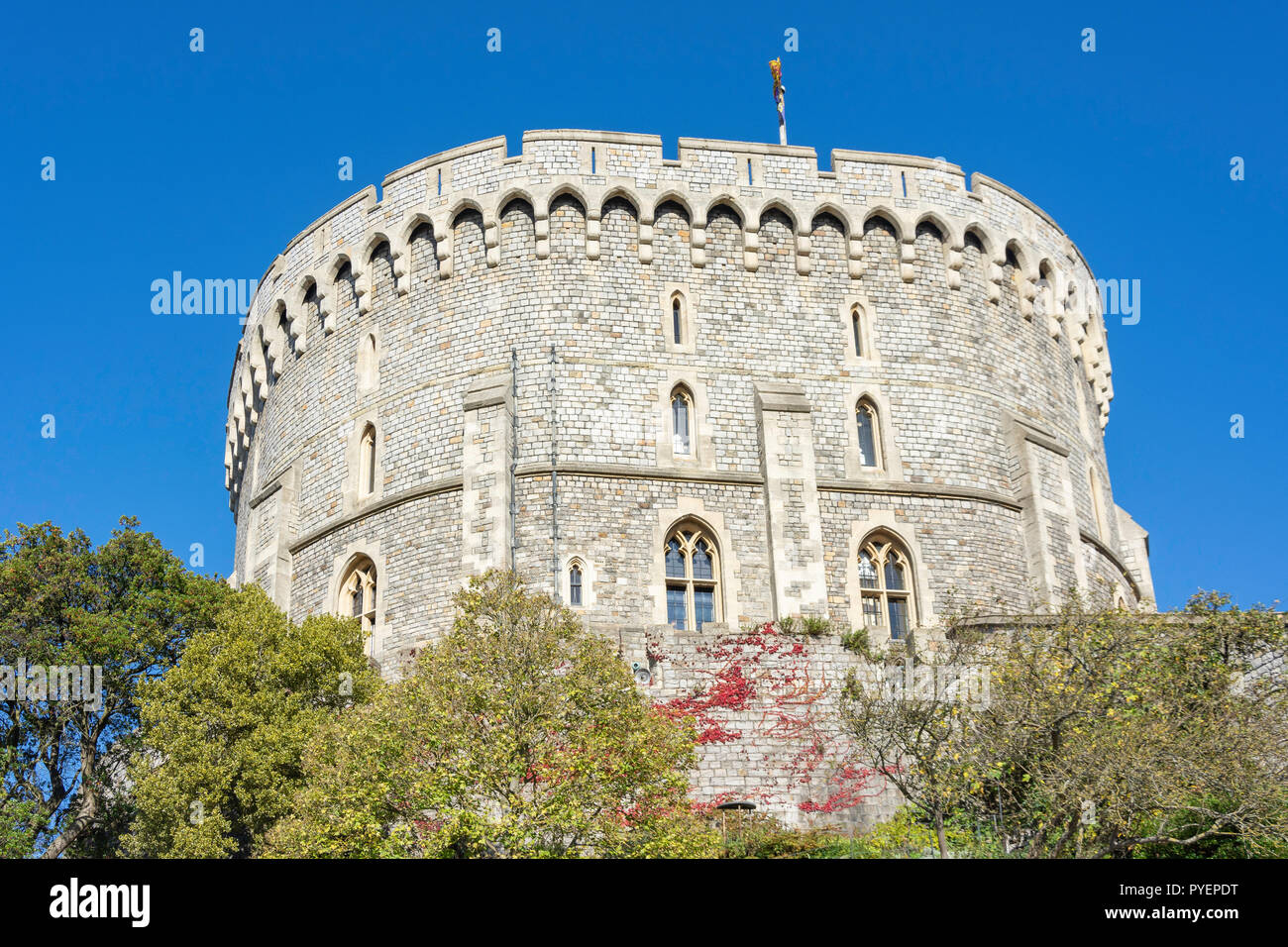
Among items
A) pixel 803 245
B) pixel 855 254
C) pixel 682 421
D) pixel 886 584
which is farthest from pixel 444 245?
pixel 886 584

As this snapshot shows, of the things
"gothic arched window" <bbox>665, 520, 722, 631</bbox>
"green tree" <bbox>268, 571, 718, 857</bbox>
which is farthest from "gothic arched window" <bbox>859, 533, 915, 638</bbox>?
"green tree" <bbox>268, 571, 718, 857</bbox>

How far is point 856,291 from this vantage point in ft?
109

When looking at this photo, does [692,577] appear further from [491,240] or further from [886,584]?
[491,240]

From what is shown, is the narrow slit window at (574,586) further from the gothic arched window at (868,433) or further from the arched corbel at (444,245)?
the arched corbel at (444,245)

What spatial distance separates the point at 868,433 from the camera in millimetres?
32062

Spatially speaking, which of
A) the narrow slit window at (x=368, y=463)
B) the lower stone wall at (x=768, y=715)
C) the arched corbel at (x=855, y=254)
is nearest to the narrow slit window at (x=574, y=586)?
the lower stone wall at (x=768, y=715)

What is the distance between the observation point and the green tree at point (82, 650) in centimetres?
2580

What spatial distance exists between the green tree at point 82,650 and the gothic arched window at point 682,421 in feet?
34.9

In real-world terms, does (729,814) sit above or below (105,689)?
below

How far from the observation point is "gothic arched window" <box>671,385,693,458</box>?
101 feet
